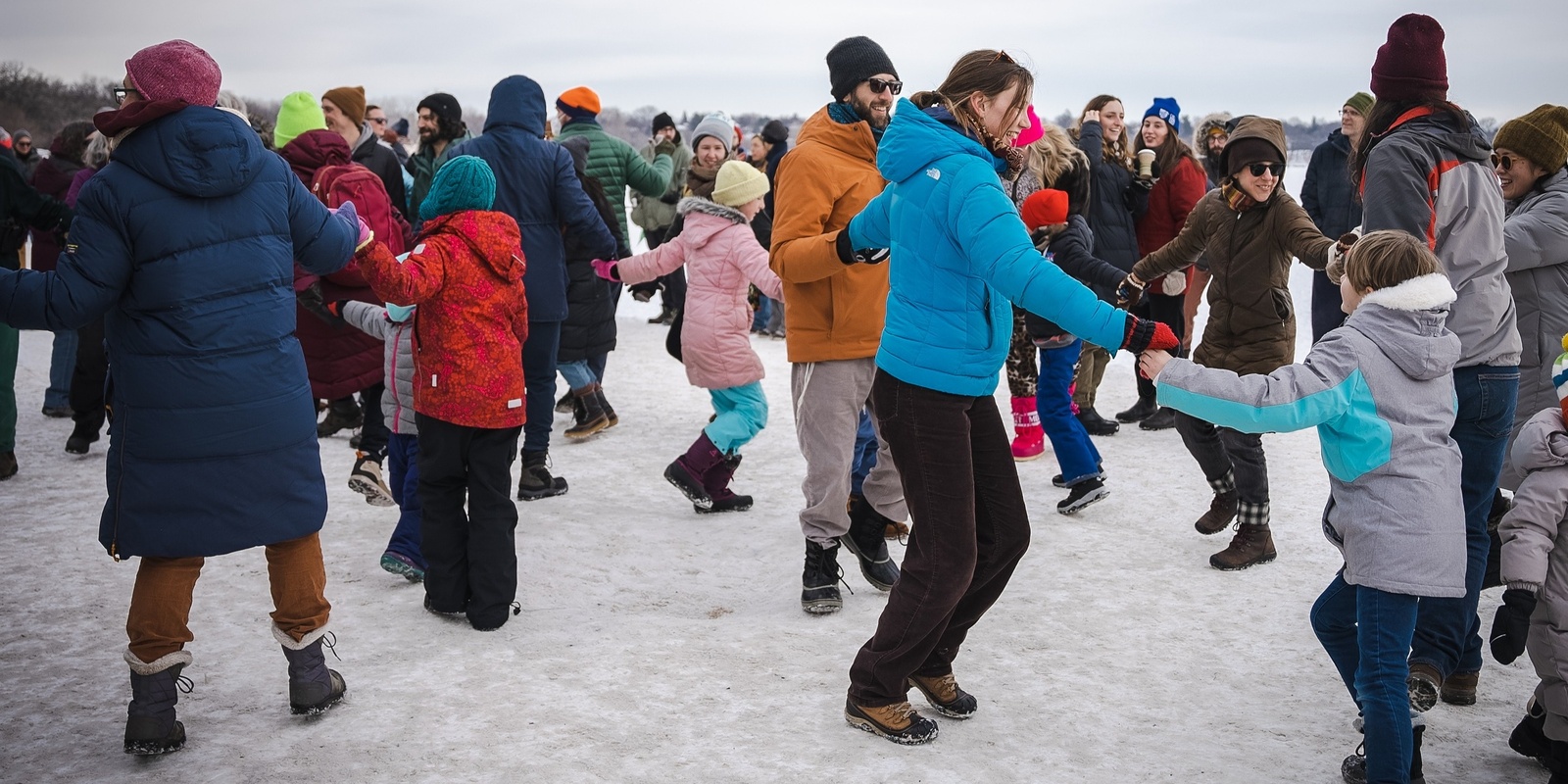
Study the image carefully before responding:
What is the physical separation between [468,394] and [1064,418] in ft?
10.7

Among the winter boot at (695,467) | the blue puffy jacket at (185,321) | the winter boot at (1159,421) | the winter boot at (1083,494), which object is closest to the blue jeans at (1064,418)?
the winter boot at (1083,494)

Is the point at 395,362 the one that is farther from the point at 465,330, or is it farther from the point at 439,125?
the point at 439,125

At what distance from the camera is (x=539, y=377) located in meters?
6.61

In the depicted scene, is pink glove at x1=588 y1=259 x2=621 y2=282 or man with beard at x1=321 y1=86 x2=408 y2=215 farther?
man with beard at x1=321 y1=86 x2=408 y2=215

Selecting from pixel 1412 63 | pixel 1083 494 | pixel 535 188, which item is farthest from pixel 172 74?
pixel 1083 494

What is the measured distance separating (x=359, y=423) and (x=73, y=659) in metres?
3.93

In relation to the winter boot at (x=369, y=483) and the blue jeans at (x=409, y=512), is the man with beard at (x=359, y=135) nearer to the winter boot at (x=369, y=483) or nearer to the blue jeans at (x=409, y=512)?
the winter boot at (x=369, y=483)

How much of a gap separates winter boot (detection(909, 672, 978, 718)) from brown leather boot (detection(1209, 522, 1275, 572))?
2065mm

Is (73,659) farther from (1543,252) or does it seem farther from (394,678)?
(1543,252)

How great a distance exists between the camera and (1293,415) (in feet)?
10.5

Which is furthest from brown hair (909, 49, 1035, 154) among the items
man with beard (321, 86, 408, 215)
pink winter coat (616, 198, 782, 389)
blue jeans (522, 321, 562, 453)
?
man with beard (321, 86, 408, 215)

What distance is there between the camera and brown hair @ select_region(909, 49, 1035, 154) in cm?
362

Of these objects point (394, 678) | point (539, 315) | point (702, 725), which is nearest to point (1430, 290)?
point (702, 725)

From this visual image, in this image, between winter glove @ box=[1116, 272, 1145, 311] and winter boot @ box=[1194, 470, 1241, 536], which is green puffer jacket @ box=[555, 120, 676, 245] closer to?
winter boot @ box=[1194, 470, 1241, 536]
